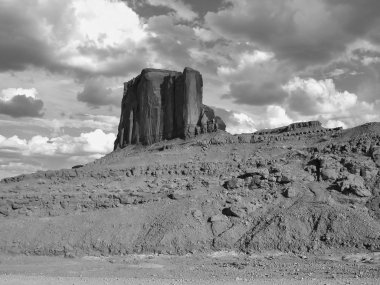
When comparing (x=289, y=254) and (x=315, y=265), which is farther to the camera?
(x=289, y=254)

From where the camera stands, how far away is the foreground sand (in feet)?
76.7

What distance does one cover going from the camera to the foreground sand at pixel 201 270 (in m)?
23.4

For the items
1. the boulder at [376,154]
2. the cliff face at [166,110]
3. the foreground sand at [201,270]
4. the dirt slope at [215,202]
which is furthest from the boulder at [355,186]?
the cliff face at [166,110]

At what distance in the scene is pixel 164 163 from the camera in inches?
1651

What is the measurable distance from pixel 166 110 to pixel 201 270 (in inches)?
1190

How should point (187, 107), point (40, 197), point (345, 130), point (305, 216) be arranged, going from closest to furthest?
point (305, 216), point (40, 197), point (345, 130), point (187, 107)

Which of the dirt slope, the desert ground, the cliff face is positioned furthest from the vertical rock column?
the dirt slope

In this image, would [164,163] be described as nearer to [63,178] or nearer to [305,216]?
[63,178]

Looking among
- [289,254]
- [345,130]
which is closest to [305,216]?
[289,254]

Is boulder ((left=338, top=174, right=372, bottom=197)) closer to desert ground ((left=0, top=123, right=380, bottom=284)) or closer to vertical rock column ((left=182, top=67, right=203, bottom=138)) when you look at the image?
desert ground ((left=0, top=123, right=380, bottom=284))

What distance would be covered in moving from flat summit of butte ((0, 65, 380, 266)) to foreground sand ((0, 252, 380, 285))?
808 mm

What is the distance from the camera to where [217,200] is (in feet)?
109

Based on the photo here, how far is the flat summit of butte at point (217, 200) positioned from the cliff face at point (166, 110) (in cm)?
577

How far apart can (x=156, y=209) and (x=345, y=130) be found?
1816 cm
